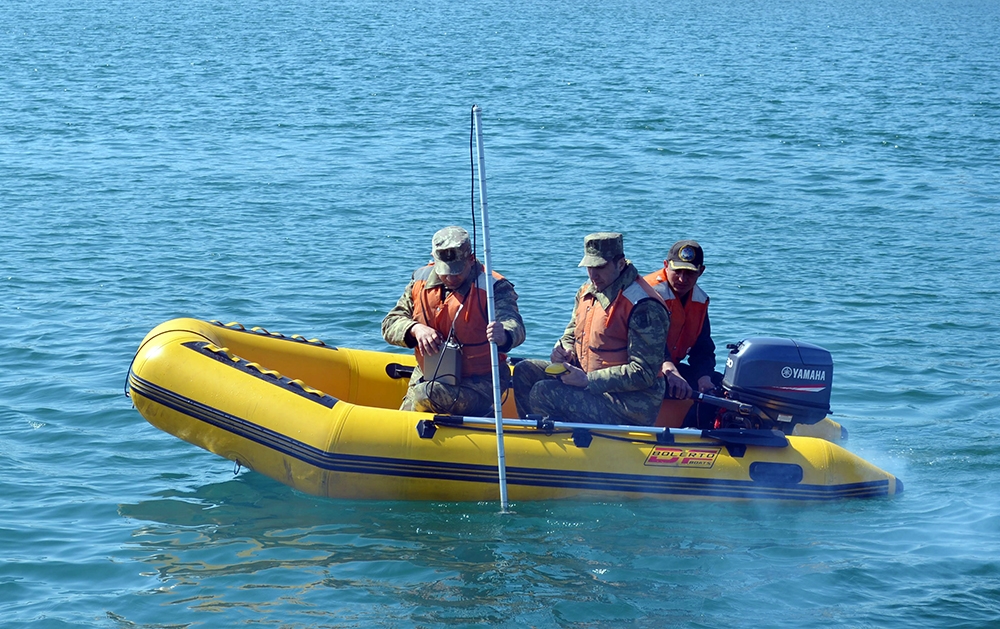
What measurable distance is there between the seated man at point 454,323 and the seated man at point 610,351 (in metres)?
0.40

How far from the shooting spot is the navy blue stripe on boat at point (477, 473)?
657 centimetres

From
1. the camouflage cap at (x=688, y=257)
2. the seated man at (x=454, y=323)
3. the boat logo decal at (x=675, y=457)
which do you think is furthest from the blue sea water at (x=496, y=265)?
the camouflage cap at (x=688, y=257)

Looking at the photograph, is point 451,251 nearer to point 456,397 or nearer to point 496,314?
point 496,314

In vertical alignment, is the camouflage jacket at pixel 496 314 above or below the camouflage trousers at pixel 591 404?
above

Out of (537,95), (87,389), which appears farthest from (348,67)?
(87,389)

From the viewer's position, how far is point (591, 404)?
22.2 feet

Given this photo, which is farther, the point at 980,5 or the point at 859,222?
the point at 980,5

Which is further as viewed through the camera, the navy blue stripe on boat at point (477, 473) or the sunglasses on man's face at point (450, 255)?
the navy blue stripe on boat at point (477, 473)

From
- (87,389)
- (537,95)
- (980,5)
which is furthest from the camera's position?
(980,5)

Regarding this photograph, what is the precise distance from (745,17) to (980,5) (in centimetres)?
1443

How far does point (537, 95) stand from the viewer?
23.2 metres

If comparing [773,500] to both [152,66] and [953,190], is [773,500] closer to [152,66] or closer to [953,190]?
[953,190]

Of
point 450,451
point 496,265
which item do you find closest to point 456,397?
point 450,451

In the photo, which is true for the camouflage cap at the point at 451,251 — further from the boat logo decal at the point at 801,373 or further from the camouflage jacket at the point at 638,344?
the boat logo decal at the point at 801,373
